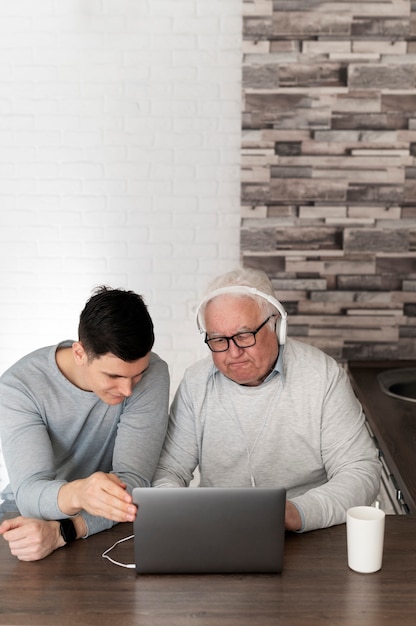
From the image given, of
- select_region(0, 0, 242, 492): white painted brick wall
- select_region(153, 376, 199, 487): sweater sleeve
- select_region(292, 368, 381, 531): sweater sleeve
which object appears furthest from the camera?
select_region(0, 0, 242, 492): white painted brick wall

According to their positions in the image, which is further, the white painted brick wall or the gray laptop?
the white painted brick wall

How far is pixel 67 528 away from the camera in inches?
72.2

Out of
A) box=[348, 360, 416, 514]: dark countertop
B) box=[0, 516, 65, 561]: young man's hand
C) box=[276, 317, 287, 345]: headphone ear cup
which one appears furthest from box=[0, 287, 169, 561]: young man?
box=[348, 360, 416, 514]: dark countertop

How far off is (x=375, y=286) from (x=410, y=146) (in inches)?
27.1

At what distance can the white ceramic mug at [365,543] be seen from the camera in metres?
1.65

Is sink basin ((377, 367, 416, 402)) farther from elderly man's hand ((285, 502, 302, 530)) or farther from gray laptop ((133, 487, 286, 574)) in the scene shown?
gray laptop ((133, 487, 286, 574))

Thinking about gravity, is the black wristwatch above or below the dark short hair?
below

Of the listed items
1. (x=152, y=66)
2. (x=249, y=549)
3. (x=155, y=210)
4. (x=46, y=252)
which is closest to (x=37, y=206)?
(x=46, y=252)

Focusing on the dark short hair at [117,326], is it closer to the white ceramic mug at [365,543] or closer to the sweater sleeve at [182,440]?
the sweater sleeve at [182,440]

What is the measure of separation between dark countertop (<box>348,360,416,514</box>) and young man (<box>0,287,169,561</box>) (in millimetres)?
752

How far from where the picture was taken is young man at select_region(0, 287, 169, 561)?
1793mm

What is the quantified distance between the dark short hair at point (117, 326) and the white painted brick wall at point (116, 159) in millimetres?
1960

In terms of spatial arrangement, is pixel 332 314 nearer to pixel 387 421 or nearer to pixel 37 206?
pixel 387 421

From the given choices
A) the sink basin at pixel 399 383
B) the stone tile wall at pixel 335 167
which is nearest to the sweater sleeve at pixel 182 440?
the sink basin at pixel 399 383
